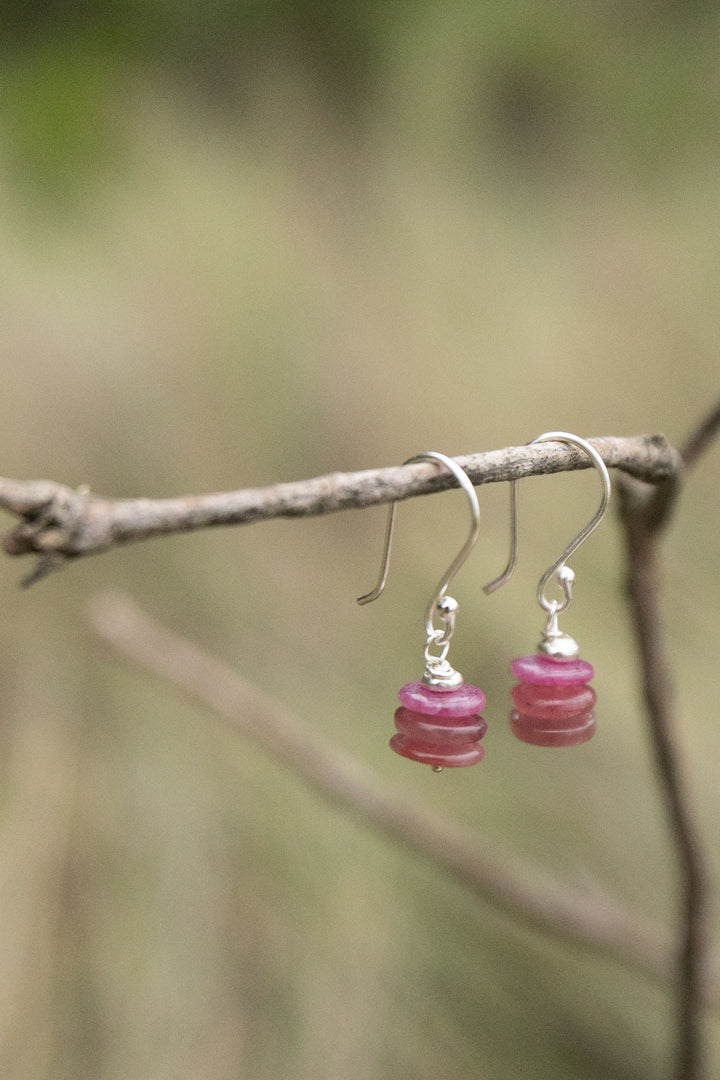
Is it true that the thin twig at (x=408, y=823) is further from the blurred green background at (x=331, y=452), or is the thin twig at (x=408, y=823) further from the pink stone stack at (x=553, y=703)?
the pink stone stack at (x=553, y=703)

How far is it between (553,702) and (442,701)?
0.19 feet

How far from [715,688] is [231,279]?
79 centimetres

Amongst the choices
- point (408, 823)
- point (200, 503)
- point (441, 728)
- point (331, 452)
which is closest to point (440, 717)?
point (441, 728)

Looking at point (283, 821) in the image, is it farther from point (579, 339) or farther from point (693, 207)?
point (693, 207)

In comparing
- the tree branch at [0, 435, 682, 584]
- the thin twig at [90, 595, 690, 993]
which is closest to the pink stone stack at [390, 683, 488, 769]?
the tree branch at [0, 435, 682, 584]

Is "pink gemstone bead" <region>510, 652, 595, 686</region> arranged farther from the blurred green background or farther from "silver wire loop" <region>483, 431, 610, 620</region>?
the blurred green background

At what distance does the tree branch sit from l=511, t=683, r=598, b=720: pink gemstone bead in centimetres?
14

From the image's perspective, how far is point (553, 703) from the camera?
1.43 ft

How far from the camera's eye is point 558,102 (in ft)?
4.47

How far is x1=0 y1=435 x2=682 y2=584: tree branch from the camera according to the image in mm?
242

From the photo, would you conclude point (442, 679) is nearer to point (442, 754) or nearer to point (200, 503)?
point (442, 754)

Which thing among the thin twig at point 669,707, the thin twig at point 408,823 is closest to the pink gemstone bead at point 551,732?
the thin twig at point 669,707

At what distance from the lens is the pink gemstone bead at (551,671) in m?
0.44

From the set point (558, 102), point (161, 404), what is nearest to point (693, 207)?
point (558, 102)
